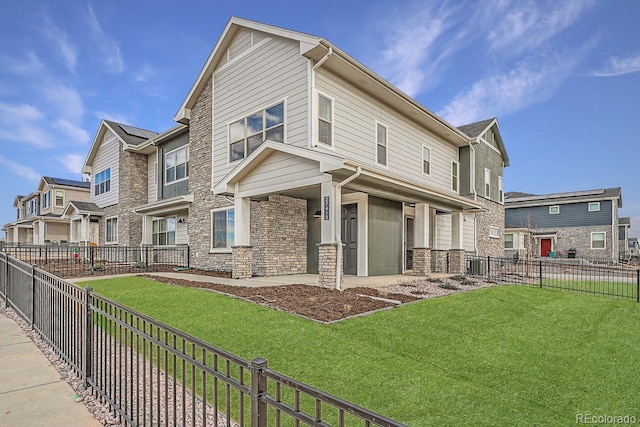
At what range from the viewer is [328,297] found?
301 inches

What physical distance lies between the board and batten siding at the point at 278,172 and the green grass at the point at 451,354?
11.8 feet

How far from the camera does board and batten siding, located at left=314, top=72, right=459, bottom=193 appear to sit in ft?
37.0

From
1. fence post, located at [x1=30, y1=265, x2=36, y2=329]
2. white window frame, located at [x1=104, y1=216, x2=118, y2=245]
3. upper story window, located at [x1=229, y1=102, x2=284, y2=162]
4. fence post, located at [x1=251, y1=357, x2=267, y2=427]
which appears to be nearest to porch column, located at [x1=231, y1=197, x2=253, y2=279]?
upper story window, located at [x1=229, y1=102, x2=284, y2=162]

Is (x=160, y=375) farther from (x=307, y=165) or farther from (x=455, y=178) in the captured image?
(x=455, y=178)

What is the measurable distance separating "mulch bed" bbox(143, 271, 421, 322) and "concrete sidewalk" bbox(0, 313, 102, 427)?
347 cm

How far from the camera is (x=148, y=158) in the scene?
21.3m

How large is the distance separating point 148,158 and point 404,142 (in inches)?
608

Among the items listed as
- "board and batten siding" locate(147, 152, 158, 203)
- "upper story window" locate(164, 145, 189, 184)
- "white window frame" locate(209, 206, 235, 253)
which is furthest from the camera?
"board and batten siding" locate(147, 152, 158, 203)

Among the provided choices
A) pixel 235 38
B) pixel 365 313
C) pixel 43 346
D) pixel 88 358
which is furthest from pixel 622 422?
pixel 235 38

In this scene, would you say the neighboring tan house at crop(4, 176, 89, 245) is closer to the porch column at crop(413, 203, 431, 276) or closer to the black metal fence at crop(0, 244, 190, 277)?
the black metal fence at crop(0, 244, 190, 277)

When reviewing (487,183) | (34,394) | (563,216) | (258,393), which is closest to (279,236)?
(34,394)

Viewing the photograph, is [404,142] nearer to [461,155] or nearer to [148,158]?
[461,155]

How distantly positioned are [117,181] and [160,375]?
68.3 ft

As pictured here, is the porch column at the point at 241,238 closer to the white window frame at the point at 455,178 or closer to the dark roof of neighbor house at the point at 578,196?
the white window frame at the point at 455,178
